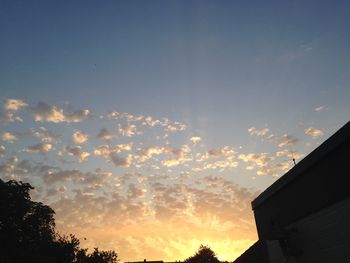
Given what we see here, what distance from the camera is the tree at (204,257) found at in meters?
83.9

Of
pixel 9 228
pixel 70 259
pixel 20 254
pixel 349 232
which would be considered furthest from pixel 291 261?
pixel 70 259

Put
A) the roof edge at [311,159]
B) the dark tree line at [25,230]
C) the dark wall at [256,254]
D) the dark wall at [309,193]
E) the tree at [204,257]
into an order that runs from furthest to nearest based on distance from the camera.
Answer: the tree at [204,257] → the dark tree line at [25,230] → the dark wall at [256,254] → the dark wall at [309,193] → the roof edge at [311,159]

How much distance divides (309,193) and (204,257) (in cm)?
7433

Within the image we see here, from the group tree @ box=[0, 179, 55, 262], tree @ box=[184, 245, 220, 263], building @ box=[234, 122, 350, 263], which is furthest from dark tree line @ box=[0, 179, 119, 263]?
tree @ box=[184, 245, 220, 263]

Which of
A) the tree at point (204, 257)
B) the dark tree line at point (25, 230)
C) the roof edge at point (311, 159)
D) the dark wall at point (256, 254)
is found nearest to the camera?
the roof edge at point (311, 159)

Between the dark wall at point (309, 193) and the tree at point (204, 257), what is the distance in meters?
66.8

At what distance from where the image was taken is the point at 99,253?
202 feet

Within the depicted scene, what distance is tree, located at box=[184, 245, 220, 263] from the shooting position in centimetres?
8388

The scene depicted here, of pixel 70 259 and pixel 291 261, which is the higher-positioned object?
pixel 70 259

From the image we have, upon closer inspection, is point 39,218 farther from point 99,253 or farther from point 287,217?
point 287,217

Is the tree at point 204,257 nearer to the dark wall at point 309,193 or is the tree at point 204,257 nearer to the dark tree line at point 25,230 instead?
the dark tree line at point 25,230

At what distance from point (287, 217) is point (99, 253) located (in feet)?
168

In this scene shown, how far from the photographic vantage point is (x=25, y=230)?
45.6m

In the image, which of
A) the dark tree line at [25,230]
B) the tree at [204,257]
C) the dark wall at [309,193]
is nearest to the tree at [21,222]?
the dark tree line at [25,230]
